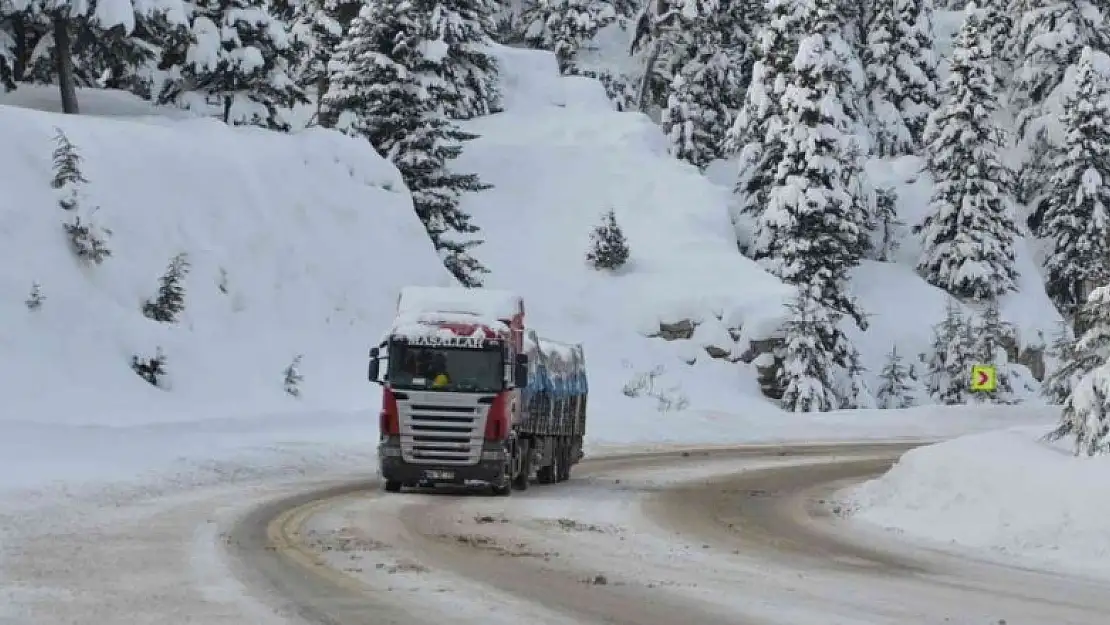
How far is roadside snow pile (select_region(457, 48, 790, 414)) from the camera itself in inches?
2025

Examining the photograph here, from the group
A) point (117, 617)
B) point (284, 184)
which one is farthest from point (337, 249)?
point (117, 617)

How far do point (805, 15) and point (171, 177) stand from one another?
28.9 meters

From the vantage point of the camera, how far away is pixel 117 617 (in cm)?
999

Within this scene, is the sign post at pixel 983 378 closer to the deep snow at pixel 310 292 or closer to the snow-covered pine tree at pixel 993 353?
the snow-covered pine tree at pixel 993 353

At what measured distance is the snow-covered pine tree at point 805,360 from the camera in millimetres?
50438

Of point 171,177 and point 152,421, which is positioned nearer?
point 152,421

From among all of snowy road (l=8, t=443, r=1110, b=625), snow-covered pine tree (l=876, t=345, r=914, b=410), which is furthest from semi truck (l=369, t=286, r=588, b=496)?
snow-covered pine tree (l=876, t=345, r=914, b=410)

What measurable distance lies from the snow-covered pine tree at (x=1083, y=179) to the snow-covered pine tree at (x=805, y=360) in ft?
61.1

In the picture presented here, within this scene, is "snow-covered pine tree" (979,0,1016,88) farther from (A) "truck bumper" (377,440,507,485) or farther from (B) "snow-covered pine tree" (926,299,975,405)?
(A) "truck bumper" (377,440,507,485)

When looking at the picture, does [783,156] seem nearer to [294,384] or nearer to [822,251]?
[822,251]

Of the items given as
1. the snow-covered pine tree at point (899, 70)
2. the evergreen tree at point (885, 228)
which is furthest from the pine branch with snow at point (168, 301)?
the snow-covered pine tree at point (899, 70)

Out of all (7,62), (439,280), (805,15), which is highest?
(805,15)

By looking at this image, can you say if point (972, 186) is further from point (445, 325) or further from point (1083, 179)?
point (445, 325)

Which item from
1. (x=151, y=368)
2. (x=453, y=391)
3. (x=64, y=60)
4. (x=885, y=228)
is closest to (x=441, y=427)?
(x=453, y=391)
